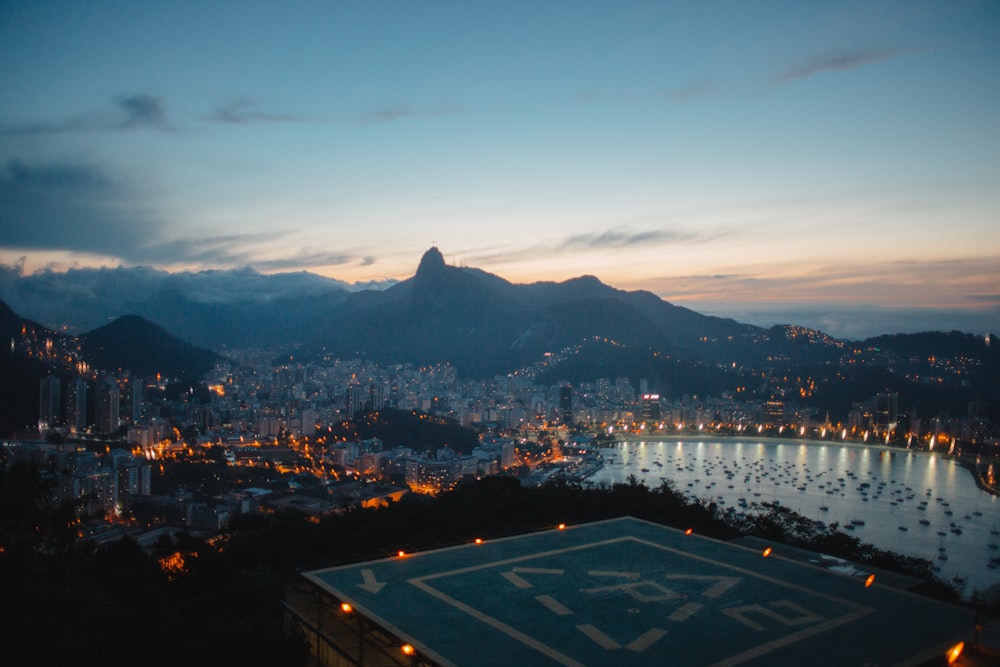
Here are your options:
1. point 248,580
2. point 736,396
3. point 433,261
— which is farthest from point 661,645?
point 433,261

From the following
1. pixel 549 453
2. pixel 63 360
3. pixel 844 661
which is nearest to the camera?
pixel 844 661

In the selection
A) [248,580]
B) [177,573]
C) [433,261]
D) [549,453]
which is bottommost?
[549,453]

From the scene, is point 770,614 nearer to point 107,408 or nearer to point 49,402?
point 49,402

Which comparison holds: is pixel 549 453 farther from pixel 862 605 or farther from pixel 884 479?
pixel 862 605

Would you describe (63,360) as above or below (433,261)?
below

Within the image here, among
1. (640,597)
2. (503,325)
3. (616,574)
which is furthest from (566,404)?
(640,597)

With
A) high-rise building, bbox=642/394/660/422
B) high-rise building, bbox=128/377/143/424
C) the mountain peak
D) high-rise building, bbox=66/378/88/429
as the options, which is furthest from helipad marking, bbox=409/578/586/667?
the mountain peak

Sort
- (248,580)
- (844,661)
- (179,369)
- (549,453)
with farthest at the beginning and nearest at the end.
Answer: (179,369) → (549,453) → (248,580) → (844,661)
